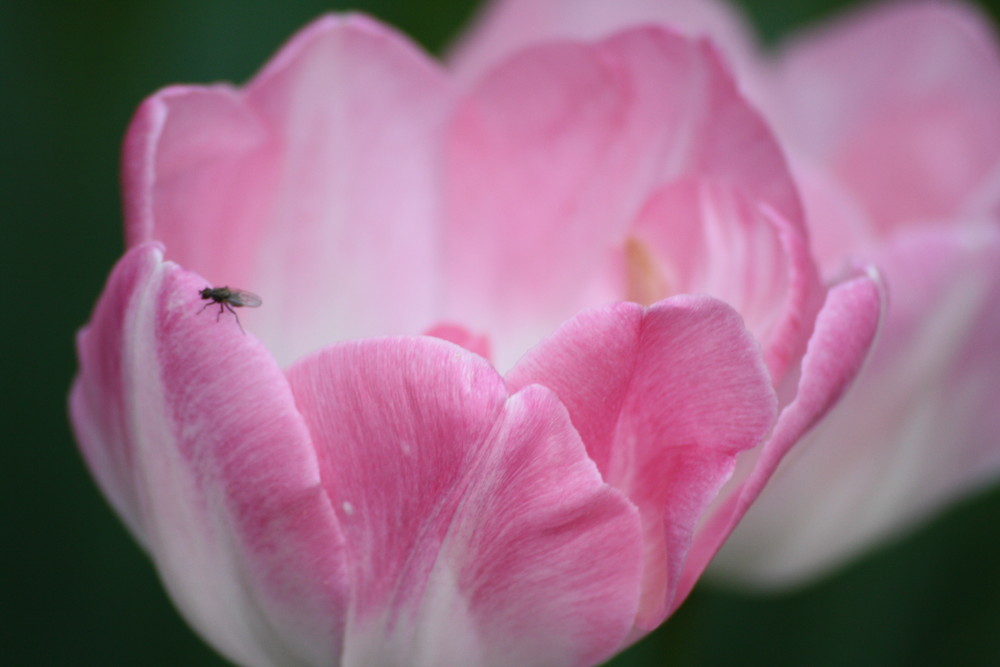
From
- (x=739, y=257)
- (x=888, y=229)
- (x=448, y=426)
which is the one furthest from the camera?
(x=888, y=229)

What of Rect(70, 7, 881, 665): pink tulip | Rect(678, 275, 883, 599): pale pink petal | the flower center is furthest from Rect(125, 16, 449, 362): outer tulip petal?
Rect(678, 275, 883, 599): pale pink petal

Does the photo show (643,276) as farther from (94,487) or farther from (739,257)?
(94,487)

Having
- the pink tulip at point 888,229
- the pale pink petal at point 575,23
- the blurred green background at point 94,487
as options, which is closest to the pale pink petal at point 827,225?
the pink tulip at point 888,229

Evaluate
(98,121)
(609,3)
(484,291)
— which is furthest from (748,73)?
(98,121)

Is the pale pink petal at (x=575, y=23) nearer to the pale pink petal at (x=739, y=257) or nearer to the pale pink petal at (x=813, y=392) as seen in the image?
the pale pink petal at (x=739, y=257)

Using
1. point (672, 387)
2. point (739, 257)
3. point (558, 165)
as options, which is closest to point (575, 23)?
point (558, 165)

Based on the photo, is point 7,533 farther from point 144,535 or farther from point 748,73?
point 748,73

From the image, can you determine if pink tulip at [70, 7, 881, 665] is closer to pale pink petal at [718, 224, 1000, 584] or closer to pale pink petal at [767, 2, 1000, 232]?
pale pink petal at [718, 224, 1000, 584]
